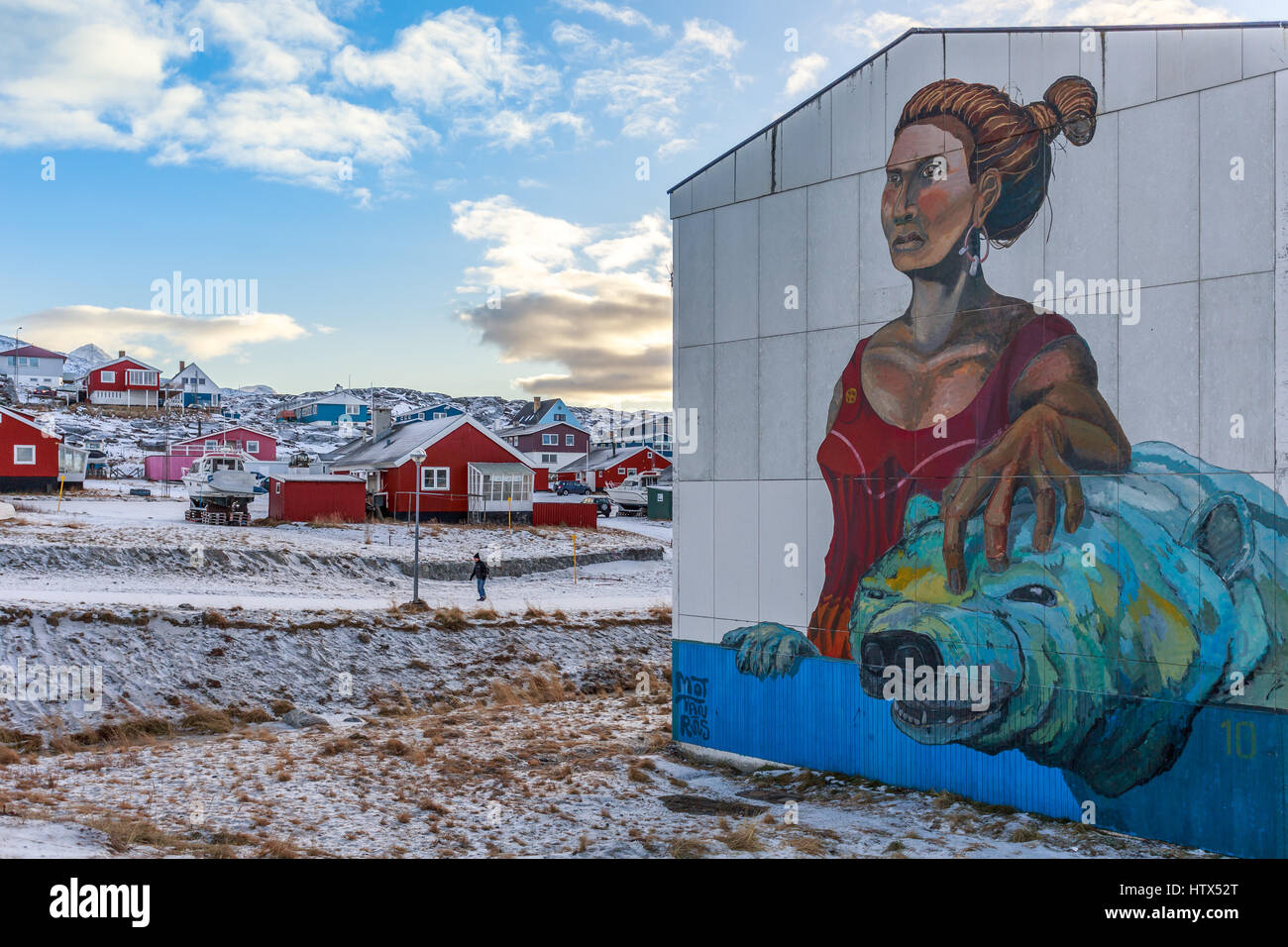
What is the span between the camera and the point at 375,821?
1241 centimetres

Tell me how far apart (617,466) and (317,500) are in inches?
1616

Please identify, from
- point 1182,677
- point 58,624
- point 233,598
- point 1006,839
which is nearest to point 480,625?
point 233,598

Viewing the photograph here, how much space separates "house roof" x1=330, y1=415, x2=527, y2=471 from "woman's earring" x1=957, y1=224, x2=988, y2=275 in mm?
37765

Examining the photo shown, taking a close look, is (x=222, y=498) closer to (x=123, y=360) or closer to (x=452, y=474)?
(x=452, y=474)

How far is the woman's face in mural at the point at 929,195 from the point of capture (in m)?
13.1

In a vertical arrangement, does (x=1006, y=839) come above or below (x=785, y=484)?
below

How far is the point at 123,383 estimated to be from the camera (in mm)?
101188

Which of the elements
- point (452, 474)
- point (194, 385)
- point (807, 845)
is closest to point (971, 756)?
point (807, 845)

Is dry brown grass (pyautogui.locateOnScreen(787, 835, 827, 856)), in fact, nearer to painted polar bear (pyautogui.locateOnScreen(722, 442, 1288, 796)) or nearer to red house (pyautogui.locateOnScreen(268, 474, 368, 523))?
painted polar bear (pyautogui.locateOnScreen(722, 442, 1288, 796))

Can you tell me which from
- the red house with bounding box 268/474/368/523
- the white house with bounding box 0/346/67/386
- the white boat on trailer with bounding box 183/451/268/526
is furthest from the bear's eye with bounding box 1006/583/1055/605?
the white house with bounding box 0/346/67/386

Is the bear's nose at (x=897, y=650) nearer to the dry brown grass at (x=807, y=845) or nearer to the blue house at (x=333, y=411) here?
the dry brown grass at (x=807, y=845)
